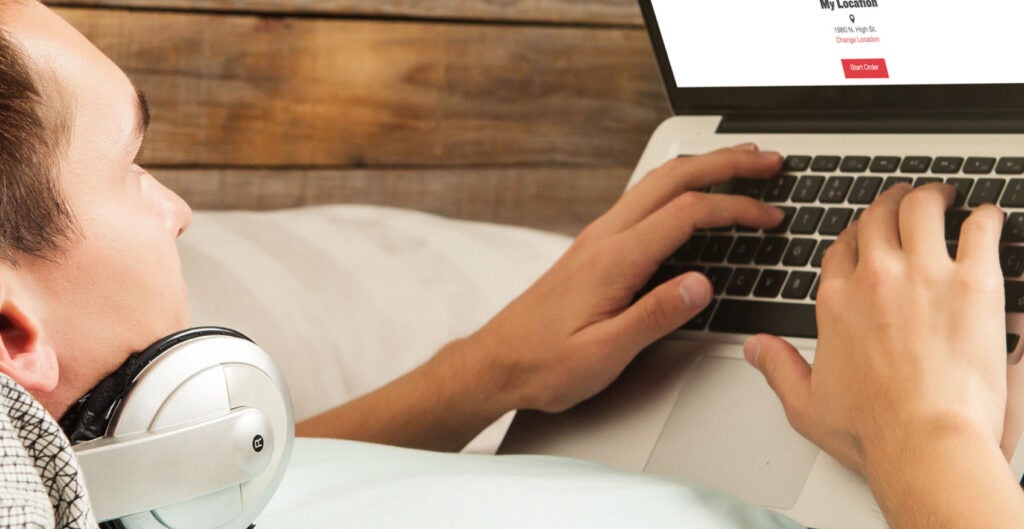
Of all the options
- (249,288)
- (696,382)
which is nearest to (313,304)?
(249,288)

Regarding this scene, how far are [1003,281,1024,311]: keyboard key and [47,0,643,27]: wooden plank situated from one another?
39.4 inches

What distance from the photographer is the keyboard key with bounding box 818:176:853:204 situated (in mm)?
771

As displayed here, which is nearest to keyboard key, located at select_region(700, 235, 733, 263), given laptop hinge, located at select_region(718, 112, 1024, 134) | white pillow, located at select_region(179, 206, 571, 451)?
laptop hinge, located at select_region(718, 112, 1024, 134)

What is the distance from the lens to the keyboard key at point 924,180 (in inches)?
28.7

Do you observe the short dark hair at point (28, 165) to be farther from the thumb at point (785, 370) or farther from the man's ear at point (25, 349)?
the thumb at point (785, 370)


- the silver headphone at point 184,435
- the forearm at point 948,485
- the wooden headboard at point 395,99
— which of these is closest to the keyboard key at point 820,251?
the forearm at point 948,485

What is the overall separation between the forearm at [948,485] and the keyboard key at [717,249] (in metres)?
0.26

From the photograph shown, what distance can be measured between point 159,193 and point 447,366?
0.38 metres

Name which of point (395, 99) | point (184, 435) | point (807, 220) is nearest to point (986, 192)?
point (807, 220)

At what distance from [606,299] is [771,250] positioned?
12cm

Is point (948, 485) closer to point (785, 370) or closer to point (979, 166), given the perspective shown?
point (785, 370)

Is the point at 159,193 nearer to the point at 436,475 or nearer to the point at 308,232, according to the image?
the point at 436,475

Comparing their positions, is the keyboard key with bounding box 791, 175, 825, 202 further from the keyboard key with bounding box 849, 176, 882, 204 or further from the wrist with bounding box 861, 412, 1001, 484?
the wrist with bounding box 861, 412, 1001, 484

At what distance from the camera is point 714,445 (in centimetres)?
72
